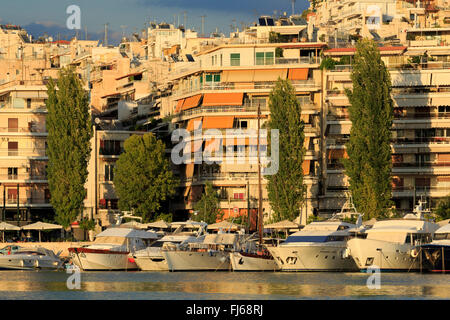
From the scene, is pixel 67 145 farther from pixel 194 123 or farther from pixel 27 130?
pixel 194 123

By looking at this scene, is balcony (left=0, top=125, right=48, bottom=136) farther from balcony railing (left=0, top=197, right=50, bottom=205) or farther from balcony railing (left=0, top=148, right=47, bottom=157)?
balcony railing (left=0, top=197, right=50, bottom=205)

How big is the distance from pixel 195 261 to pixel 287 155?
20610mm

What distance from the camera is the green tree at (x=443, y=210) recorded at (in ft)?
257

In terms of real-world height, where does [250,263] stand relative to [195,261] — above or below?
below

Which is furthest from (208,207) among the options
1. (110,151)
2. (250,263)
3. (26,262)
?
(250,263)

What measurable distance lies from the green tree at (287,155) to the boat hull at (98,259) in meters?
18.3

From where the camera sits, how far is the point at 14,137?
89.8 meters

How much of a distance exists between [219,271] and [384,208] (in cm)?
1996

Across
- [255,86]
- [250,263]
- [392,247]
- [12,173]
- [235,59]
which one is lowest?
[250,263]

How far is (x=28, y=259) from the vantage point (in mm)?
66625

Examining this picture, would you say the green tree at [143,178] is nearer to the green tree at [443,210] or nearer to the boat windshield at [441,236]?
the green tree at [443,210]
